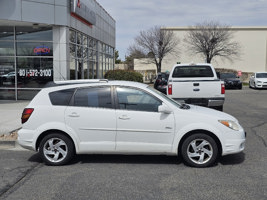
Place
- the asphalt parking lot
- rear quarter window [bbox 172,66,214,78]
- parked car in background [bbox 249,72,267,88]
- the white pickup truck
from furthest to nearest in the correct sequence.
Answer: parked car in background [bbox 249,72,267,88] < rear quarter window [bbox 172,66,214,78] < the white pickup truck < the asphalt parking lot

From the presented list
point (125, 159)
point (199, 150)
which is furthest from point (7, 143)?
point (199, 150)

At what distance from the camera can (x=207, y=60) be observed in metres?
42.1

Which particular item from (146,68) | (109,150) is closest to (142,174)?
(109,150)

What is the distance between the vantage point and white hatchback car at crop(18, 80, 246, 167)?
5504 millimetres

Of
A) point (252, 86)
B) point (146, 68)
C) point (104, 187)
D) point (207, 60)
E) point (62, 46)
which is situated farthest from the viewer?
point (146, 68)

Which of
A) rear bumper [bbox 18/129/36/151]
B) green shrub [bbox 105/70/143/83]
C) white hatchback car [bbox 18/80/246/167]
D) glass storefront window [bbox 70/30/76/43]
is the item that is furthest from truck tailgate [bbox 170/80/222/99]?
green shrub [bbox 105/70/143/83]

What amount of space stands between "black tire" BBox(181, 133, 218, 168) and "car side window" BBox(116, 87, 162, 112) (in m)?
0.84

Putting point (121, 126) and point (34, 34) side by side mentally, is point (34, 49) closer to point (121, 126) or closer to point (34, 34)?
point (34, 34)

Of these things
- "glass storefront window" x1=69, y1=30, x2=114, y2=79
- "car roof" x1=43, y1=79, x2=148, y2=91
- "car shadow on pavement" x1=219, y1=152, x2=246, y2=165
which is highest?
"glass storefront window" x1=69, y1=30, x2=114, y2=79

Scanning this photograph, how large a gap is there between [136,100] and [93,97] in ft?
2.62

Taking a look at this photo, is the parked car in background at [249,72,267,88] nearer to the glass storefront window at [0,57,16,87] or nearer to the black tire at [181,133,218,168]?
the glass storefront window at [0,57,16,87]

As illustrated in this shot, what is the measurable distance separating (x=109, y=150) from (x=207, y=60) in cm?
3838

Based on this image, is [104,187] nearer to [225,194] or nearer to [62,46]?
[225,194]

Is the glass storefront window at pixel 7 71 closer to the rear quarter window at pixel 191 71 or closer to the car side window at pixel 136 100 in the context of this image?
the rear quarter window at pixel 191 71
